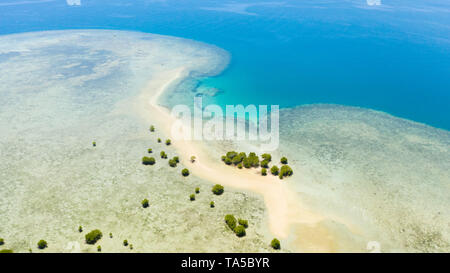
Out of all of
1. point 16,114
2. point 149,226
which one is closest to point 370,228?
point 149,226

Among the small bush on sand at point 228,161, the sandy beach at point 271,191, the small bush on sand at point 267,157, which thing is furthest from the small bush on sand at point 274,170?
the small bush on sand at point 228,161

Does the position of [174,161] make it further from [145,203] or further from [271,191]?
[271,191]

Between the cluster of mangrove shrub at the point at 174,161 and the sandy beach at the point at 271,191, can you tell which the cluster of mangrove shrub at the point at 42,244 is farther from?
the sandy beach at the point at 271,191

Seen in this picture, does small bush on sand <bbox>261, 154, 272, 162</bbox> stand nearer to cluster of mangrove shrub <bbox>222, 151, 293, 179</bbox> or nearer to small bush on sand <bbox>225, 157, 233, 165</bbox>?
cluster of mangrove shrub <bbox>222, 151, 293, 179</bbox>

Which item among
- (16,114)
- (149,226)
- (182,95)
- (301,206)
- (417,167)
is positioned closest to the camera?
(149,226)

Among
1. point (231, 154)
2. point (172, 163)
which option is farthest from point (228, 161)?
point (172, 163)
